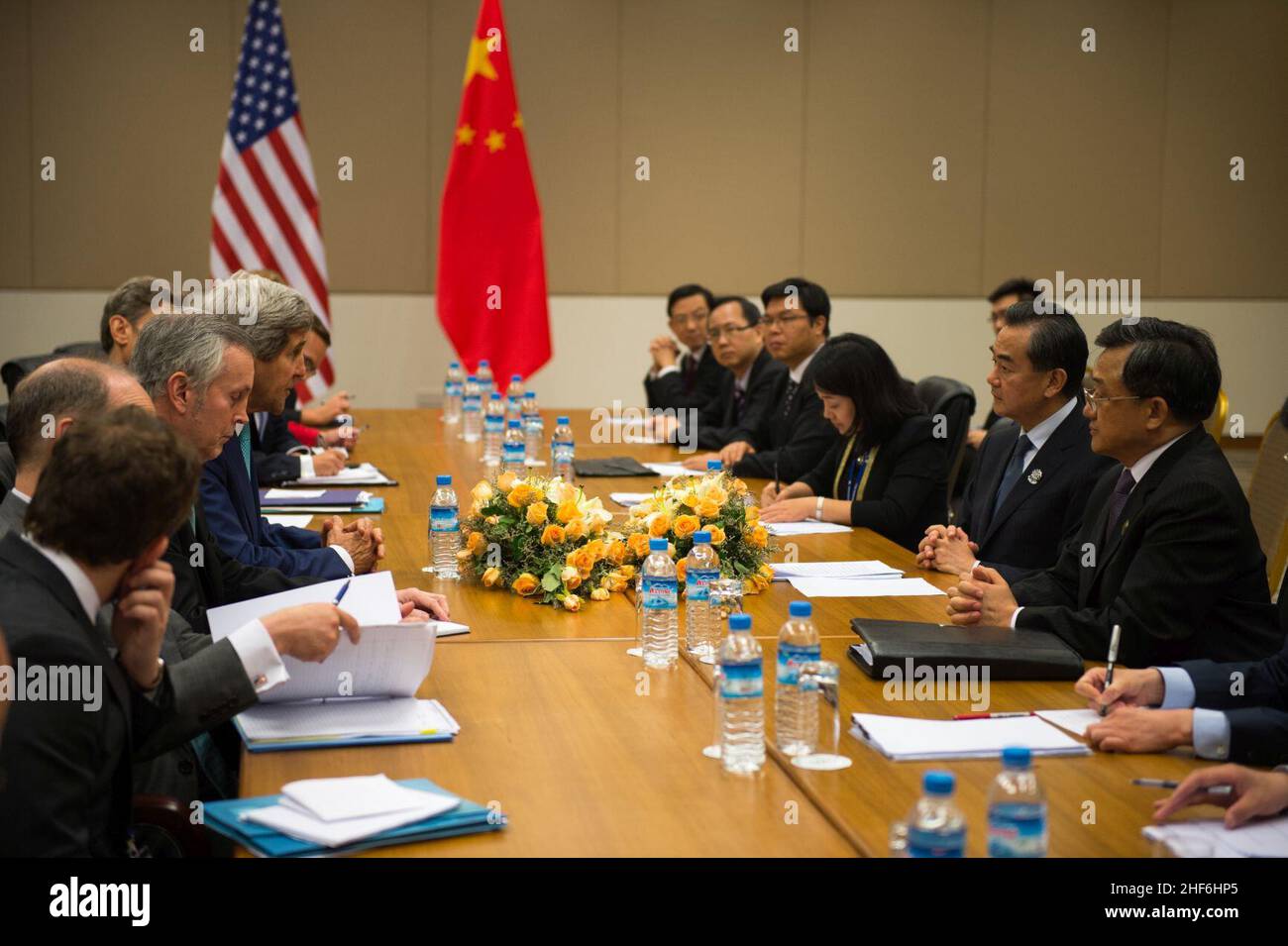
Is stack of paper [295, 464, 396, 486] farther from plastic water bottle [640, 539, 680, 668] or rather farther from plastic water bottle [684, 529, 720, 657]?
plastic water bottle [640, 539, 680, 668]

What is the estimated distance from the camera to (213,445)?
2.94 meters

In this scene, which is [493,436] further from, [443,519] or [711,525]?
[711,525]

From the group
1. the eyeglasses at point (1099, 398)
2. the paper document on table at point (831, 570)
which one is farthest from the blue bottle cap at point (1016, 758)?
the paper document on table at point (831, 570)

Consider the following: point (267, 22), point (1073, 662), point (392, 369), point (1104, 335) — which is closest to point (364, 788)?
point (1073, 662)

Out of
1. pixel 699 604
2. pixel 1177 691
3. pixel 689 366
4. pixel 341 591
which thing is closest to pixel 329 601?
pixel 341 591

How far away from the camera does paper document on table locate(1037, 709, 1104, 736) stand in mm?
2254

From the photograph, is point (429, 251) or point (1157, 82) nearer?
point (429, 251)

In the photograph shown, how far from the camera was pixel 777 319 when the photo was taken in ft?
19.4

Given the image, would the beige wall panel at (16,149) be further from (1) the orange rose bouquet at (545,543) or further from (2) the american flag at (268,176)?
(1) the orange rose bouquet at (545,543)

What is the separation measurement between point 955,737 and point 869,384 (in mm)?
2462
